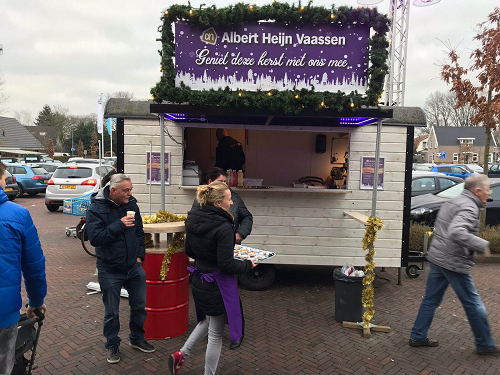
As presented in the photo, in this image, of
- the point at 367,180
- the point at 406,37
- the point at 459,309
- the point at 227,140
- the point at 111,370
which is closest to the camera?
the point at 111,370

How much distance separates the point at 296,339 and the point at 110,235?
7.95 feet

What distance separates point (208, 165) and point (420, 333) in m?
4.80

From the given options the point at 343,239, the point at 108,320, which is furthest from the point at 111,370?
the point at 343,239

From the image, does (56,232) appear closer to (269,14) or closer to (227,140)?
(227,140)

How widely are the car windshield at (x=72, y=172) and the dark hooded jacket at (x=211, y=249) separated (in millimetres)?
11173

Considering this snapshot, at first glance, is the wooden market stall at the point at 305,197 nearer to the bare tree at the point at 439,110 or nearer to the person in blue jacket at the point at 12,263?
the person in blue jacket at the point at 12,263

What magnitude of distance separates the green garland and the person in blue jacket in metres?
2.41

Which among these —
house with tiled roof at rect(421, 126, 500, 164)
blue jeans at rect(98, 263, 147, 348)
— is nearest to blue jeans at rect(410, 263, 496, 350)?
blue jeans at rect(98, 263, 147, 348)

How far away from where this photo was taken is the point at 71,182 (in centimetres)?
1308

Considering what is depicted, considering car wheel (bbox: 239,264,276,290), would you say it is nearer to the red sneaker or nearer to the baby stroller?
the red sneaker

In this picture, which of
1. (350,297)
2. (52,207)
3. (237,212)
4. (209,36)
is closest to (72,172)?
(52,207)

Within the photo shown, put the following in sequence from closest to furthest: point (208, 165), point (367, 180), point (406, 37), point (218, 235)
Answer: point (218, 235), point (367, 180), point (208, 165), point (406, 37)

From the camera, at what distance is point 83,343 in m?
4.28

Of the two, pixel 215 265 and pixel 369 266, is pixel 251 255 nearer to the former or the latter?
pixel 215 265
